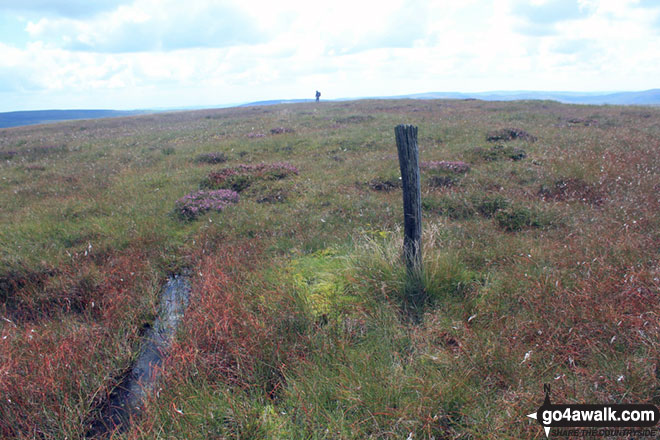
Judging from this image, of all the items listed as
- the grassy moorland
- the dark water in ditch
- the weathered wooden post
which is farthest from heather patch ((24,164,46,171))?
the weathered wooden post

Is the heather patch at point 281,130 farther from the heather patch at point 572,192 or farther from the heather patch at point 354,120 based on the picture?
the heather patch at point 572,192

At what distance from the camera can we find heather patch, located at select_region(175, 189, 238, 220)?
30.8ft

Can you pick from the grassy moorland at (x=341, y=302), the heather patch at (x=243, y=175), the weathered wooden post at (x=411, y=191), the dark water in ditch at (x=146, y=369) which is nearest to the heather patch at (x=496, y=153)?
the grassy moorland at (x=341, y=302)

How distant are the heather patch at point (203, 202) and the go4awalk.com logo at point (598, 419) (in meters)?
8.23

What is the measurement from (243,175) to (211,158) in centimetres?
430

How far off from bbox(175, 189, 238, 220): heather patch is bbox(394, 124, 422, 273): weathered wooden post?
575cm

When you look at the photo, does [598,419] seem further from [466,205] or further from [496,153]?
[496,153]

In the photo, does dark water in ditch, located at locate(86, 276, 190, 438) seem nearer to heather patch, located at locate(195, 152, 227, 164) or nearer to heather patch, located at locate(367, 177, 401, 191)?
heather patch, located at locate(367, 177, 401, 191)

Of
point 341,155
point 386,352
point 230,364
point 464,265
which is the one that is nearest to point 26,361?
point 230,364

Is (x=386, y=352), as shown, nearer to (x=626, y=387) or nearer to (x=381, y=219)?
(x=626, y=387)

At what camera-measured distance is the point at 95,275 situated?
6523 mm

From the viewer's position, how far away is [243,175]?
12.3 meters

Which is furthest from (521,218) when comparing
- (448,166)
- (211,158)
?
(211,158)

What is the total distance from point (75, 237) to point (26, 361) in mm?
4316
